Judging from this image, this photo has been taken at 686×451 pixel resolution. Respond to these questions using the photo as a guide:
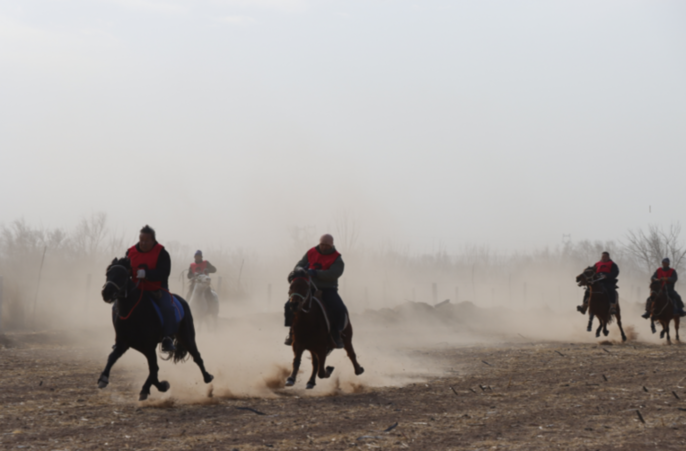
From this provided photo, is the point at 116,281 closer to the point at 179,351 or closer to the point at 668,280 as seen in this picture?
the point at 179,351

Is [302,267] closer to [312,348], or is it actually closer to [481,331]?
[312,348]

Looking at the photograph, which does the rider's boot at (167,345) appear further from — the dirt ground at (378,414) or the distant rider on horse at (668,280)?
the distant rider on horse at (668,280)

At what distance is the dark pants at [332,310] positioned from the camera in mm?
11359

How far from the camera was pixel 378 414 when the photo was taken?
29.4ft

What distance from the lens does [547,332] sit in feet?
99.8

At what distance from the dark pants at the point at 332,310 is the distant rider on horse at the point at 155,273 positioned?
6.72 feet

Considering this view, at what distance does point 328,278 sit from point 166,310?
9.04 feet

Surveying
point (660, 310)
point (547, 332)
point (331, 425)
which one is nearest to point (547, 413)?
point (331, 425)

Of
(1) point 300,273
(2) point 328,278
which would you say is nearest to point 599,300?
(2) point 328,278

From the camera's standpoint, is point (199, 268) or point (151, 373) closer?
point (151, 373)

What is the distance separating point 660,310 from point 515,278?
56.1 meters

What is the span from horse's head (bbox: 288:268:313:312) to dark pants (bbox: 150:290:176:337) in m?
1.74

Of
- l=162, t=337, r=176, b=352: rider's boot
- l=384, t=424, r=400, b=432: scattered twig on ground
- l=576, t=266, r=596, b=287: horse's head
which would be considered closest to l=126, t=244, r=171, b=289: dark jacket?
l=162, t=337, r=176, b=352: rider's boot

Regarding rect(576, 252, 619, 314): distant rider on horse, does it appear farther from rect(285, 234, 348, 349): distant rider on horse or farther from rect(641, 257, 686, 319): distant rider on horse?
rect(285, 234, 348, 349): distant rider on horse
